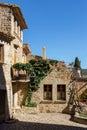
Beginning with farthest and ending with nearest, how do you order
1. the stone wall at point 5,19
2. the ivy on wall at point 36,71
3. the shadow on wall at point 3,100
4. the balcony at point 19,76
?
the ivy on wall at point 36,71 < the balcony at point 19,76 < the stone wall at point 5,19 < the shadow on wall at point 3,100

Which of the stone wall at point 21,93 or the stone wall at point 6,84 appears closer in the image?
the stone wall at point 6,84

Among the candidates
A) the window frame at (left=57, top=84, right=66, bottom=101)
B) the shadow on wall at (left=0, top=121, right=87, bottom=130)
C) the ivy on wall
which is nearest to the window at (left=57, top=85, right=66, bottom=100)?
the window frame at (left=57, top=84, right=66, bottom=101)

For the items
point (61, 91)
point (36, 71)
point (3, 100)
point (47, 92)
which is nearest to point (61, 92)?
point (61, 91)

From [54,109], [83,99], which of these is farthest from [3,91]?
[83,99]

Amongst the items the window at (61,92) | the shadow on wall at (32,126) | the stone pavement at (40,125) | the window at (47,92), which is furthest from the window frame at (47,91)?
the shadow on wall at (32,126)

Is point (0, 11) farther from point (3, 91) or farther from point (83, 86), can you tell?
point (83, 86)

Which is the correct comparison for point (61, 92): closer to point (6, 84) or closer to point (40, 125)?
point (6, 84)

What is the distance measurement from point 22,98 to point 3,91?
18.3 feet

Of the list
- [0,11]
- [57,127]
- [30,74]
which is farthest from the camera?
[30,74]

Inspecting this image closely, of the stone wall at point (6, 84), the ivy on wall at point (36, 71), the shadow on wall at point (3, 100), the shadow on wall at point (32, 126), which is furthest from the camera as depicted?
the ivy on wall at point (36, 71)

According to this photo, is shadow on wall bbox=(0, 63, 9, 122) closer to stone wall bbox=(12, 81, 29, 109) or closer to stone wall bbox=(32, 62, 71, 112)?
stone wall bbox=(12, 81, 29, 109)

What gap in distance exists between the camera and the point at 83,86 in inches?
1091

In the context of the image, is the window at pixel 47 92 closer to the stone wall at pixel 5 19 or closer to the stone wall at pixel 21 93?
the stone wall at pixel 21 93

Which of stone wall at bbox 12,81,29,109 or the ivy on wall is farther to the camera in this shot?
stone wall at bbox 12,81,29,109
